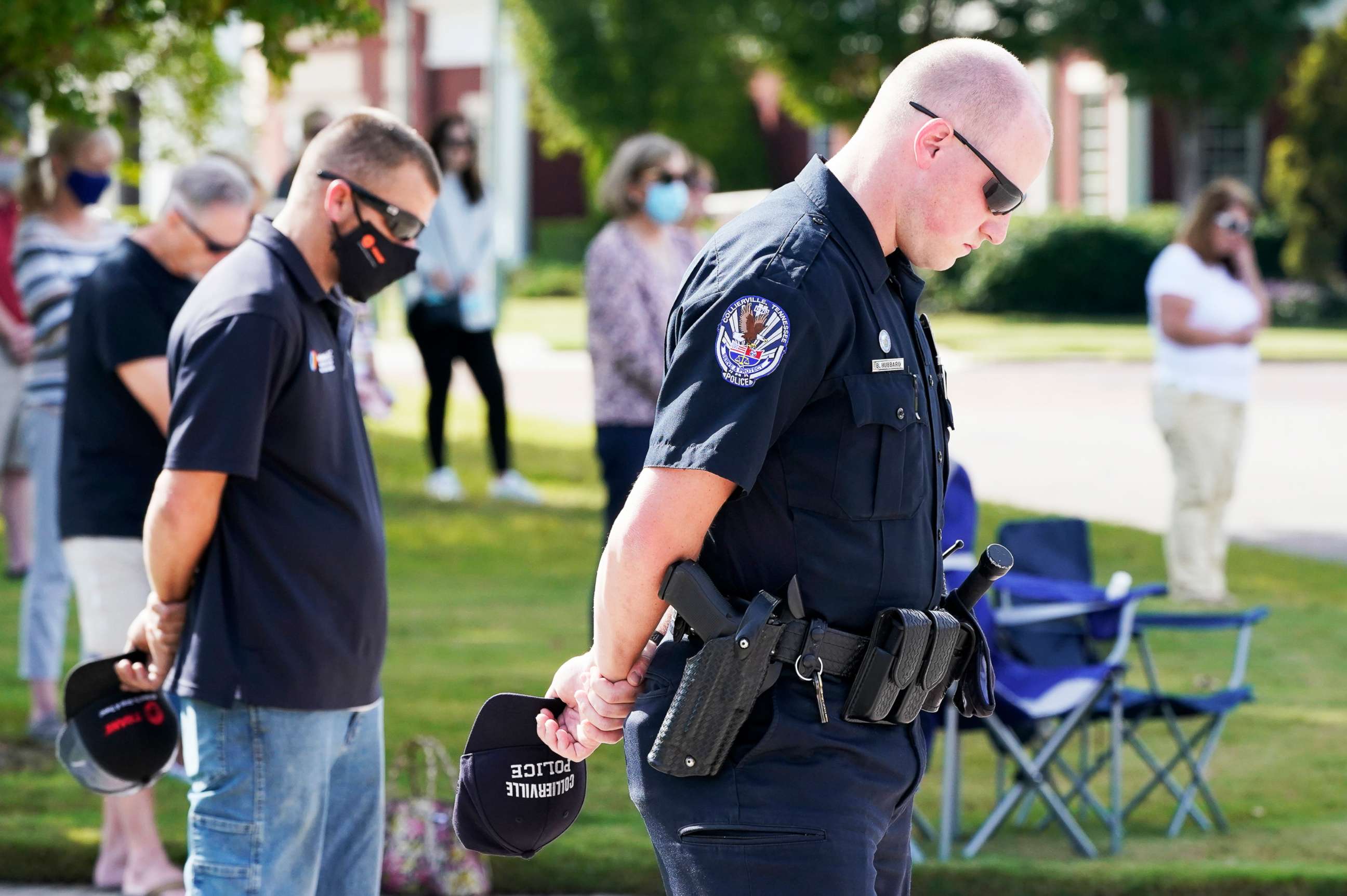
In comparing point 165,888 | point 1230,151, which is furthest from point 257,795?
point 1230,151

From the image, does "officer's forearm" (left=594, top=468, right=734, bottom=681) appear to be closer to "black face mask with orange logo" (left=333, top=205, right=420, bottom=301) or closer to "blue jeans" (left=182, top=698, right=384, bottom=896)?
"blue jeans" (left=182, top=698, right=384, bottom=896)

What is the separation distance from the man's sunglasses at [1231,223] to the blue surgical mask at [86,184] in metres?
5.22

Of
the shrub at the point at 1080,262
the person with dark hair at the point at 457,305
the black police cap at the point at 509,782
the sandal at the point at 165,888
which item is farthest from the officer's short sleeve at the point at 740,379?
the shrub at the point at 1080,262

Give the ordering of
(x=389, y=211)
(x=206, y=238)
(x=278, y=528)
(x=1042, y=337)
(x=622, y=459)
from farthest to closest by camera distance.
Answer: (x=1042, y=337)
(x=622, y=459)
(x=206, y=238)
(x=389, y=211)
(x=278, y=528)

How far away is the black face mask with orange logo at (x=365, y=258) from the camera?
11.3ft

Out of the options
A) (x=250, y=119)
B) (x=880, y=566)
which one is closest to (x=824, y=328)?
(x=880, y=566)

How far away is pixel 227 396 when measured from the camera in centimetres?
319

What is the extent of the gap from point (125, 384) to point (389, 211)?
1.13 m

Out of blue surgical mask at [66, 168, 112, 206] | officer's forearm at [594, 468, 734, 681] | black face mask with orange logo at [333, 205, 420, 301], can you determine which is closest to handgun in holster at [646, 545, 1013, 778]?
officer's forearm at [594, 468, 734, 681]

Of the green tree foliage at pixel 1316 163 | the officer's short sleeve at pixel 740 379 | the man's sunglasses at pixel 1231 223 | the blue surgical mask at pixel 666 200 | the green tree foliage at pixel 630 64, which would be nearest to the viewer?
the officer's short sleeve at pixel 740 379

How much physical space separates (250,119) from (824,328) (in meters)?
16.3

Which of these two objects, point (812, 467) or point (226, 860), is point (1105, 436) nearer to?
point (226, 860)

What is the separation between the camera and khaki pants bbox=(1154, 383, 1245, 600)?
8.80 metres

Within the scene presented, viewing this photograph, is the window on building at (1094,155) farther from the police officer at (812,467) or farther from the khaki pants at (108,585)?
the police officer at (812,467)
